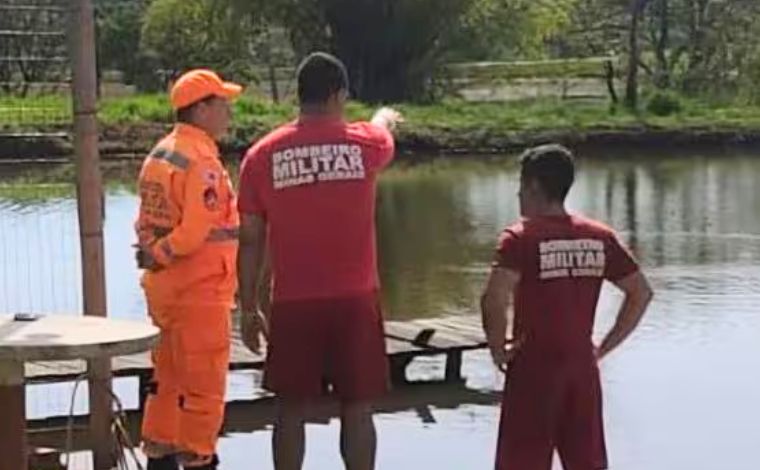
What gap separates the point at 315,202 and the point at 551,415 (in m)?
1.00

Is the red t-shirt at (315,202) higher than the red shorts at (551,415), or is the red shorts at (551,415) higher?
the red t-shirt at (315,202)

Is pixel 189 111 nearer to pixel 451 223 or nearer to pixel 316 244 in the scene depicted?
pixel 316 244

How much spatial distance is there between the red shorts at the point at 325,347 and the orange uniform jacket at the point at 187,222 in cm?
31

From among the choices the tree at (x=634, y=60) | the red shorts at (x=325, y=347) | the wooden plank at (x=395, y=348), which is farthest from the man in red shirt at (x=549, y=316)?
the tree at (x=634, y=60)

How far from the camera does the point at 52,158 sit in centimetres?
724

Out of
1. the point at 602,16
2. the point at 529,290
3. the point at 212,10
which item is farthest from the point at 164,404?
the point at 602,16

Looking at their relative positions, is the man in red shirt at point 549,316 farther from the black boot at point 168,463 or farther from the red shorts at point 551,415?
the black boot at point 168,463

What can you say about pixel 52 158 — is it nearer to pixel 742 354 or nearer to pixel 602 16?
pixel 742 354

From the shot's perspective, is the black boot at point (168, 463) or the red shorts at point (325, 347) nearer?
the red shorts at point (325, 347)

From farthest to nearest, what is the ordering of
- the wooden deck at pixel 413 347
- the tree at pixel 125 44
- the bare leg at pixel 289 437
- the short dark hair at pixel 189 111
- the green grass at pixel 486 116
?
1. the tree at pixel 125 44
2. the green grass at pixel 486 116
3. the wooden deck at pixel 413 347
4. the short dark hair at pixel 189 111
5. the bare leg at pixel 289 437

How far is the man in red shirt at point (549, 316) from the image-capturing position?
5.23m

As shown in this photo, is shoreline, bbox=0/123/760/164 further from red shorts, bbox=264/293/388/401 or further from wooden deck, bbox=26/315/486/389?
red shorts, bbox=264/293/388/401

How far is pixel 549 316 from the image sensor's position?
5262mm

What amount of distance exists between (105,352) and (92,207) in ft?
5.39
